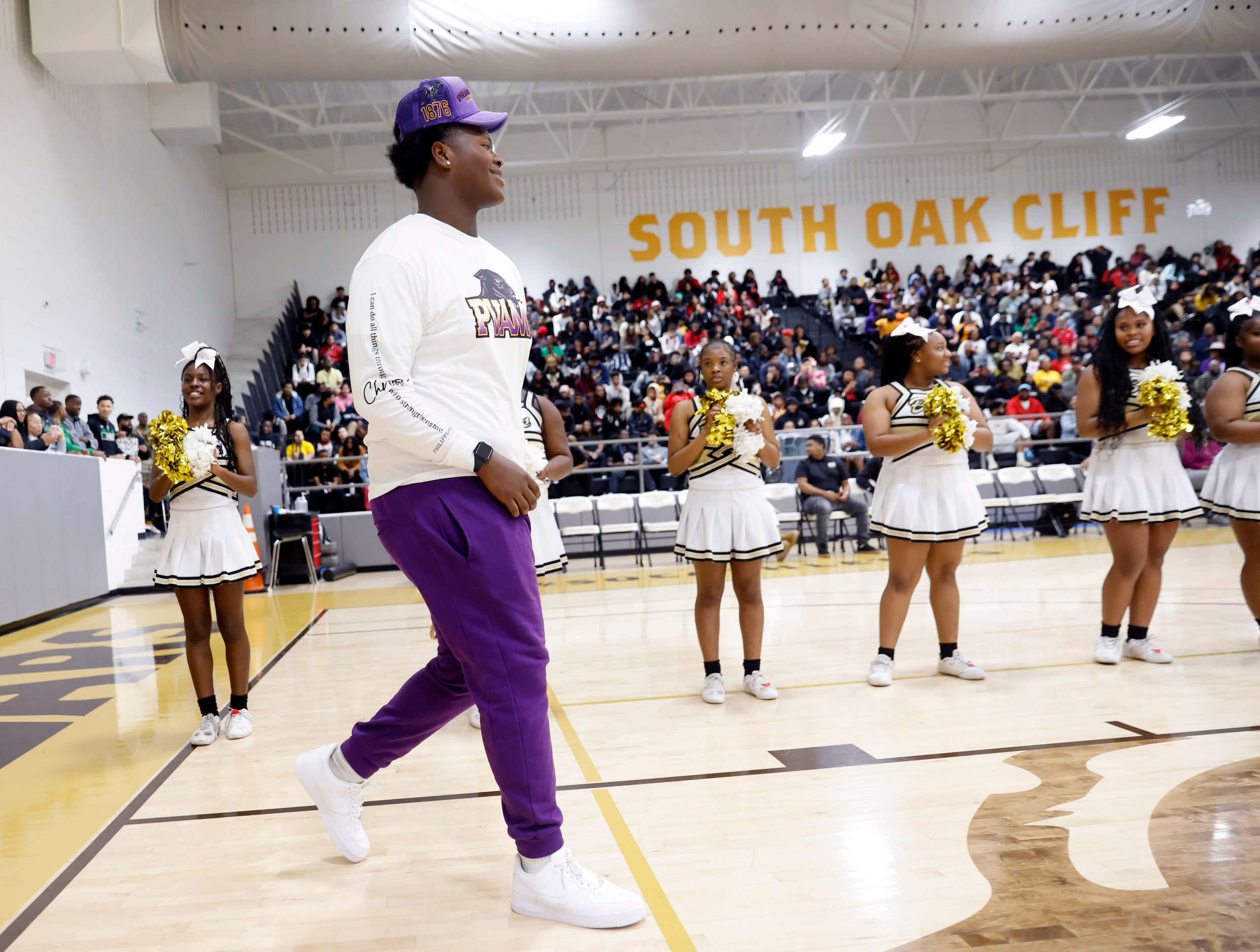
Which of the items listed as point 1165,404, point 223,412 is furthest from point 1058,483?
point 223,412

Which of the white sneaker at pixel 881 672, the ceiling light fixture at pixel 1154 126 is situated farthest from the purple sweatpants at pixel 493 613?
the ceiling light fixture at pixel 1154 126

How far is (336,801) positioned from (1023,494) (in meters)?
12.2

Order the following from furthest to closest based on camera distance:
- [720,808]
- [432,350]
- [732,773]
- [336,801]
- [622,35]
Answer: [622,35] < [732,773] < [720,808] < [336,801] < [432,350]

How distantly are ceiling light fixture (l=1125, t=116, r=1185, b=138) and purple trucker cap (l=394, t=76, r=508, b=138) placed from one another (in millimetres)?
21122

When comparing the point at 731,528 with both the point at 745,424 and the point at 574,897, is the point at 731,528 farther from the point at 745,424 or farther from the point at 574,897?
the point at 574,897

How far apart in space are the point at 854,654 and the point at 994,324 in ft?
53.9

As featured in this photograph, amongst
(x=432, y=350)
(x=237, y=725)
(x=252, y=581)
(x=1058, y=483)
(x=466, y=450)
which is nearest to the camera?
(x=466, y=450)

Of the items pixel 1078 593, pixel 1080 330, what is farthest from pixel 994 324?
pixel 1078 593

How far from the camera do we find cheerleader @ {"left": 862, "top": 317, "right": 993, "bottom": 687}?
4488 mm

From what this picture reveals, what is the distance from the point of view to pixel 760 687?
4.40 meters

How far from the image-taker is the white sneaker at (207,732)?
401 cm

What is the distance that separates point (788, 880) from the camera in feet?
7.70

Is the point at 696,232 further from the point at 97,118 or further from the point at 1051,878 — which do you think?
the point at 1051,878

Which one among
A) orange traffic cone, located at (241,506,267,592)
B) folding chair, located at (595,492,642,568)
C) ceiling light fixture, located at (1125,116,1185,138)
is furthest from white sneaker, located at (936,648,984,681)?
ceiling light fixture, located at (1125,116,1185,138)
